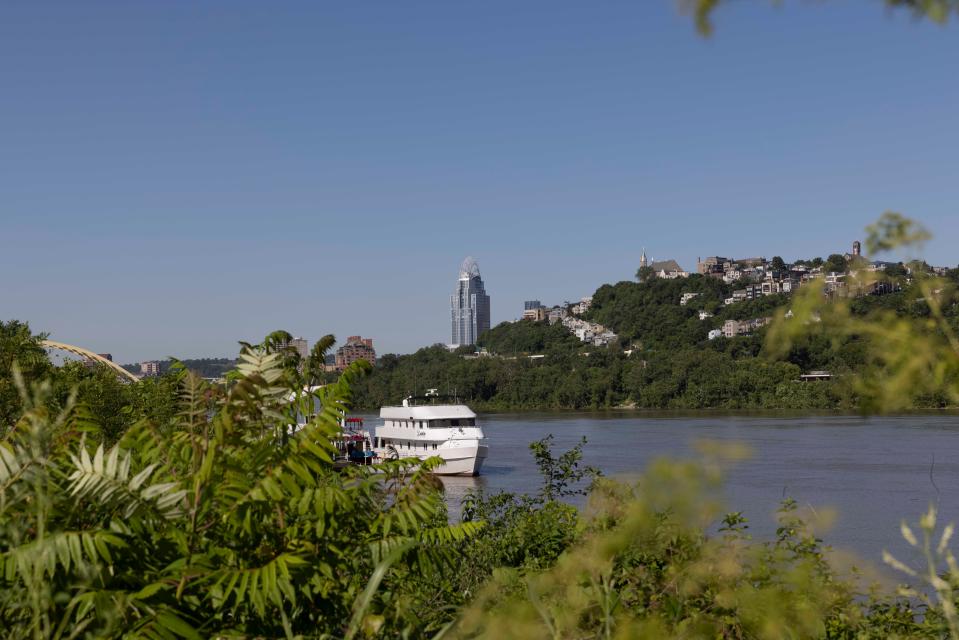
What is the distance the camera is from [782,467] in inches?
1590

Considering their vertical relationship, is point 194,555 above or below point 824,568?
above

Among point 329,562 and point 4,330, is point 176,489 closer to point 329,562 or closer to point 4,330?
point 329,562

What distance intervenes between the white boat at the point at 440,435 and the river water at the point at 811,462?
1020mm

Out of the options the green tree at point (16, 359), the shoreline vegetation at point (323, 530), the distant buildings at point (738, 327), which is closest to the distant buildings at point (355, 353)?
the shoreline vegetation at point (323, 530)

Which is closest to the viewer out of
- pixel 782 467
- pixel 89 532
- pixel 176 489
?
pixel 89 532

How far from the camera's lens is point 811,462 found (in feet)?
138

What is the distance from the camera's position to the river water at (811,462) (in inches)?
1025

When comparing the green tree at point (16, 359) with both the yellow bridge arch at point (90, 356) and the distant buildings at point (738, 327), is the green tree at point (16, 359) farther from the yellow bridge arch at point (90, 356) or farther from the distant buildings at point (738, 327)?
the distant buildings at point (738, 327)

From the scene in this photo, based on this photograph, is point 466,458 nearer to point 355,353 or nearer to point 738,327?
point 355,353

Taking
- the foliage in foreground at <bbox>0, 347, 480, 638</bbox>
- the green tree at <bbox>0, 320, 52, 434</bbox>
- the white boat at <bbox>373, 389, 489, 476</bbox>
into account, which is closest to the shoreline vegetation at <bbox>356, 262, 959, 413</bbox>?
the white boat at <bbox>373, 389, 489, 476</bbox>

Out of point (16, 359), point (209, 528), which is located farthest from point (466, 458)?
point (209, 528)

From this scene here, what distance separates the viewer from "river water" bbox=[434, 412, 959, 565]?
85.4 ft

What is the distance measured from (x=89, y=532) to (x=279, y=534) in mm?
720

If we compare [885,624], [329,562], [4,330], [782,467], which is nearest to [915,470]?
[782,467]
